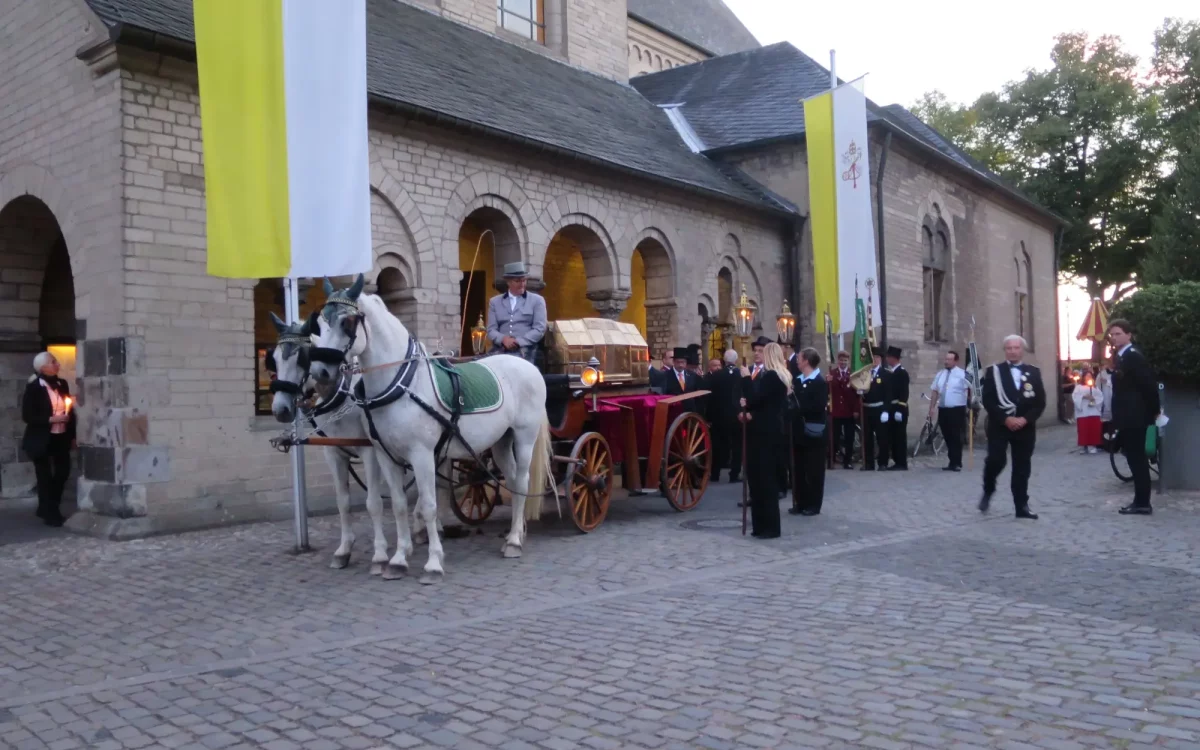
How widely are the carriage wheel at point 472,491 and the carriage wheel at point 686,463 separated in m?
1.79

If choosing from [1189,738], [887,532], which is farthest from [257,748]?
[887,532]

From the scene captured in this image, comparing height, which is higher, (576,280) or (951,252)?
(951,252)

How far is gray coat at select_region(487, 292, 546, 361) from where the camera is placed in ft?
30.4

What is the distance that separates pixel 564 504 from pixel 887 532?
356 cm

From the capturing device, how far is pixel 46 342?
13.1 m

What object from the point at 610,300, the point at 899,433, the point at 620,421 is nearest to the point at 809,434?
the point at 620,421

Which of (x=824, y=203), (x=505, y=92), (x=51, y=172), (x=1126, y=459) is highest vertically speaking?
(x=505, y=92)

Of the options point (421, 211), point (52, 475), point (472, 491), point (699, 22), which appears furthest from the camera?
point (699, 22)

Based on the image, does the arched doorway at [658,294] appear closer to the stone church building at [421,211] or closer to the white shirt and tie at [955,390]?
the stone church building at [421,211]

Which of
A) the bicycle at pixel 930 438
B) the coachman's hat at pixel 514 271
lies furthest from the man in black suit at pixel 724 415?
the bicycle at pixel 930 438

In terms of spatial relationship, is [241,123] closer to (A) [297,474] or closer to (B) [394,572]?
(A) [297,474]

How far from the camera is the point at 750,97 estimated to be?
75.6 ft

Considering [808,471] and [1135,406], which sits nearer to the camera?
[1135,406]

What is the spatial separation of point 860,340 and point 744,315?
8.05ft
